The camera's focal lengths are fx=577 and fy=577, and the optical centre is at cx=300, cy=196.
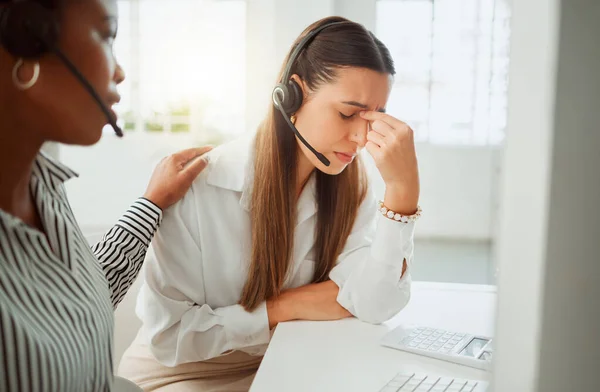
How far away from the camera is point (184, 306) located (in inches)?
42.6

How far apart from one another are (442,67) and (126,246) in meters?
3.61

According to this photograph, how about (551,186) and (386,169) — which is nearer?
(551,186)

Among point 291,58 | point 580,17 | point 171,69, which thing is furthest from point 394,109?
point 580,17

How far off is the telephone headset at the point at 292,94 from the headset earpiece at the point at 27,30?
627mm

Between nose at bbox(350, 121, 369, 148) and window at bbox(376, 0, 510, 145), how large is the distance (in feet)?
9.82

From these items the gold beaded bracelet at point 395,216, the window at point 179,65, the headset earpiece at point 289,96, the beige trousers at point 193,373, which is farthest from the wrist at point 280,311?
the window at point 179,65

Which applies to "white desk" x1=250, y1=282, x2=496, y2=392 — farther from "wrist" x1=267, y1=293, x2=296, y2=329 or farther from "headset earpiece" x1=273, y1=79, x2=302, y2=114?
"headset earpiece" x1=273, y1=79, x2=302, y2=114

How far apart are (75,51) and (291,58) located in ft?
2.14

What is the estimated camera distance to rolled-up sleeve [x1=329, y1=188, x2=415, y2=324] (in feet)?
3.48

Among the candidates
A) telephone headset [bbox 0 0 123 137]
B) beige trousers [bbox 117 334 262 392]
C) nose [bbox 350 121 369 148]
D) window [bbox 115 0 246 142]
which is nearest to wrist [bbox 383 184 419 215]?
nose [bbox 350 121 369 148]

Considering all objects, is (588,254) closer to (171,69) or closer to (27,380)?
(27,380)

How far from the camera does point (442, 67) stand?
13.7ft

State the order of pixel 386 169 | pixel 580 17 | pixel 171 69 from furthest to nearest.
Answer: pixel 171 69
pixel 386 169
pixel 580 17

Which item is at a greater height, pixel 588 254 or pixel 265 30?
pixel 265 30
